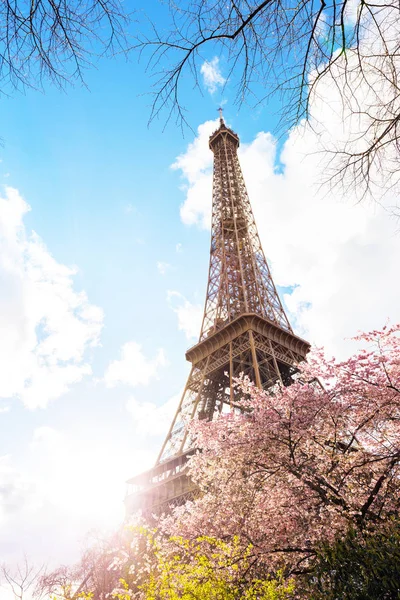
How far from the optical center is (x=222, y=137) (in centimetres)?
5425

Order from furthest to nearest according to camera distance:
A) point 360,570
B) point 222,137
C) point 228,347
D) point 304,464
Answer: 1. point 222,137
2. point 228,347
3. point 304,464
4. point 360,570

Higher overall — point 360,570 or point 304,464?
point 304,464

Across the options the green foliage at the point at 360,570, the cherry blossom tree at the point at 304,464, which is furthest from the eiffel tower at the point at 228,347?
the green foliage at the point at 360,570

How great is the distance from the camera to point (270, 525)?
8.82m

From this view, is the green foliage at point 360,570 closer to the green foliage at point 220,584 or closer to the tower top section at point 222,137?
the green foliage at point 220,584

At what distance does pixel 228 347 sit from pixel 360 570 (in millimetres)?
24088

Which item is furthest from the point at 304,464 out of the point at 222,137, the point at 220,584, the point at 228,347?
the point at 222,137

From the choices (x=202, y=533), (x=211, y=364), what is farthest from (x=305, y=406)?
(x=211, y=364)

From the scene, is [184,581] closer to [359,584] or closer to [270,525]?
[270,525]

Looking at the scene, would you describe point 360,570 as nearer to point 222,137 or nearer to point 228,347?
point 228,347

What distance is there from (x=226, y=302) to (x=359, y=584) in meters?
29.2

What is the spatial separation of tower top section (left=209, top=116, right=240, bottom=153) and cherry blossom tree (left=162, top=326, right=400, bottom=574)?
51076 mm

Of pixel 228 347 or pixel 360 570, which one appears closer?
pixel 360 570

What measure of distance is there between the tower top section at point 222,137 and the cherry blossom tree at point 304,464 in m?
51.1
